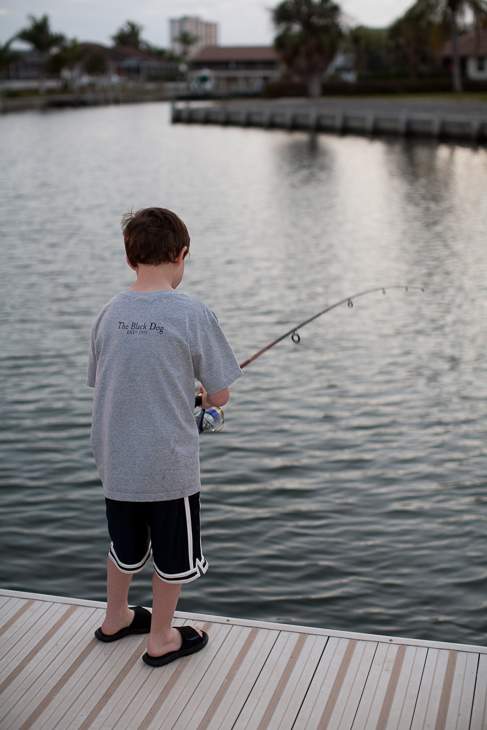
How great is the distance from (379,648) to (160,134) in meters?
49.0

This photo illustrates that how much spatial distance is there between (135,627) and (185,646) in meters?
0.25

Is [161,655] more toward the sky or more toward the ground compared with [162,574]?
more toward the ground

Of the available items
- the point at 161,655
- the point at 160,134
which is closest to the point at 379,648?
the point at 161,655

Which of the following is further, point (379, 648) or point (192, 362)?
point (379, 648)

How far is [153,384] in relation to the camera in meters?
2.81

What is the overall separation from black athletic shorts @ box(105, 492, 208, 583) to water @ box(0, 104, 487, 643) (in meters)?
1.89

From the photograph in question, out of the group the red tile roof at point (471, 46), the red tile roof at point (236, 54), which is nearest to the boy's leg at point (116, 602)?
the red tile roof at point (471, 46)

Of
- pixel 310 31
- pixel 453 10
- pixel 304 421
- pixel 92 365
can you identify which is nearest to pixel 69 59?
pixel 310 31

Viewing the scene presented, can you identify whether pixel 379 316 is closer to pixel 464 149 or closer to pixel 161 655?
pixel 161 655

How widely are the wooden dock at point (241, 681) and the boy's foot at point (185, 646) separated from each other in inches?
1.1

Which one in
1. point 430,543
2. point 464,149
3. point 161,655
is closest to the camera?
point 161,655

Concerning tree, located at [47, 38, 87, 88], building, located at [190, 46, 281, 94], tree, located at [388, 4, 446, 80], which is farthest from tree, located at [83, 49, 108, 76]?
tree, located at [388, 4, 446, 80]

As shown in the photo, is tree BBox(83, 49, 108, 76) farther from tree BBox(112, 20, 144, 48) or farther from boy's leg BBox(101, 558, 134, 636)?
boy's leg BBox(101, 558, 134, 636)

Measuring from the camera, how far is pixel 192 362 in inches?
113
